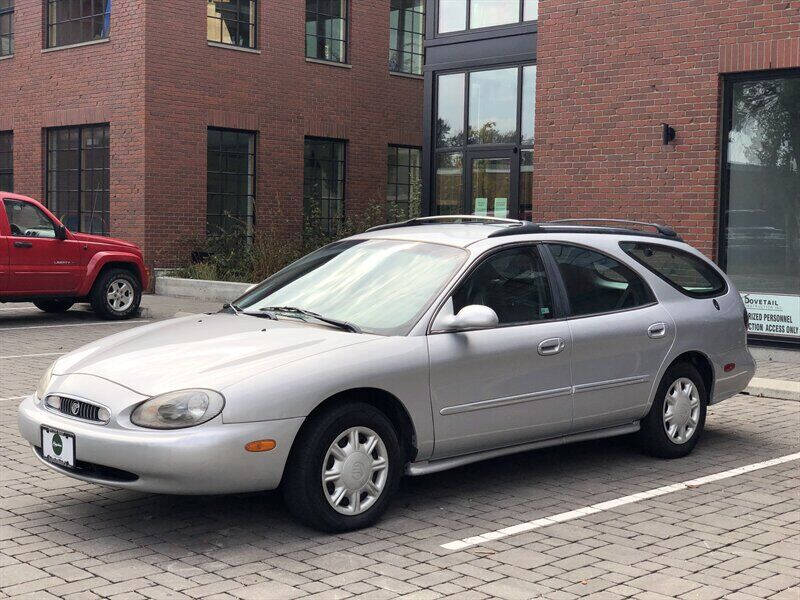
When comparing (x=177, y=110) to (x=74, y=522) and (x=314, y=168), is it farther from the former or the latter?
(x=74, y=522)

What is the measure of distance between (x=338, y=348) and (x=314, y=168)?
18.3 meters

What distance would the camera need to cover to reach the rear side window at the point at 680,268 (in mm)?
7484

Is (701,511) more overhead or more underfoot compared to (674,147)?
more underfoot

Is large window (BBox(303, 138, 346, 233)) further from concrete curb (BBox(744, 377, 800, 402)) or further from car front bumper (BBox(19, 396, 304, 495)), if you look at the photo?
car front bumper (BBox(19, 396, 304, 495))

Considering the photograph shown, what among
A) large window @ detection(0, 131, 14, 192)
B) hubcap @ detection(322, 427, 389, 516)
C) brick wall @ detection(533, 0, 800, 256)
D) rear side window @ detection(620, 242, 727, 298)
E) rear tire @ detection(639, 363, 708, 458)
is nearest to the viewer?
hubcap @ detection(322, 427, 389, 516)

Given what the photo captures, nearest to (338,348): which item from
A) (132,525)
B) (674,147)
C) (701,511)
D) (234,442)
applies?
(234,442)

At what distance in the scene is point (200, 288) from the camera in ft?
63.6

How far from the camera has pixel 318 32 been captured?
2341 centimetres

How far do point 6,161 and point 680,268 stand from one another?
2014cm

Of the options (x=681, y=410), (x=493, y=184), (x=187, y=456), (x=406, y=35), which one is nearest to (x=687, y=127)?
(x=493, y=184)

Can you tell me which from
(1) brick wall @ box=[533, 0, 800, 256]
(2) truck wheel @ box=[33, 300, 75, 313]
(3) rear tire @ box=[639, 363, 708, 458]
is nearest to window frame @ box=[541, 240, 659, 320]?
(3) rear tire @ box=[639, 363, 708, 458]

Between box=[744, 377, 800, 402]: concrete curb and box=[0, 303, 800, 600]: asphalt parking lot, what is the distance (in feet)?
9.38

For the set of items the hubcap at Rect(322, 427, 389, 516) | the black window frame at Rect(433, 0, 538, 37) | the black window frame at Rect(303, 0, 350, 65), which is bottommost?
the hubcap at Rect(322, 427, 389, 516)

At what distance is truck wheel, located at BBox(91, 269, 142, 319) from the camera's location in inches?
632
